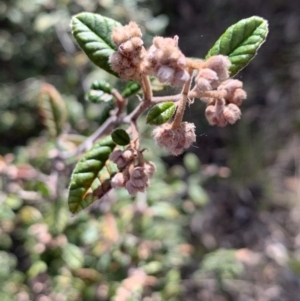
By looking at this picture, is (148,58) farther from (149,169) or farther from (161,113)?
(149,169)

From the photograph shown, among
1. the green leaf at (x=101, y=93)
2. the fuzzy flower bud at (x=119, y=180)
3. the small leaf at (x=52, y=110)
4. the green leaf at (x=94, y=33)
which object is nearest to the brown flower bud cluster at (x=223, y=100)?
the fuzzy flower bud at (x=119, y=180)

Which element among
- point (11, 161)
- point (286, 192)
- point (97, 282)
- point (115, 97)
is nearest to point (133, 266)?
point (97, 282)

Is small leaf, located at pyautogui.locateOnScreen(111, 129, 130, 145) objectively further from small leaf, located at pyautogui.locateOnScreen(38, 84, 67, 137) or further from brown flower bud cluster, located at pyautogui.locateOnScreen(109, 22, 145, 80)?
small leaf, located at pyautogui.locateOnScreen(38, 84, 67, 137)

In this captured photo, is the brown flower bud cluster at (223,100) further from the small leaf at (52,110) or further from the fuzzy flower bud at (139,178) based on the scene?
the small leaf at (52,110)

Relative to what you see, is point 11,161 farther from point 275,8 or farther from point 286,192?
point 275,8

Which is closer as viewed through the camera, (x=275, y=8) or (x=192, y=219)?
(x=192, y=219)

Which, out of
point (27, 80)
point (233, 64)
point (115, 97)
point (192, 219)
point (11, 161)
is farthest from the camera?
point (192, 219)

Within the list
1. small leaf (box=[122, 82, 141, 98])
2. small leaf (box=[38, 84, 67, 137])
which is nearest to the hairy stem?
small leaf (box=[122, 82, 141, 98])

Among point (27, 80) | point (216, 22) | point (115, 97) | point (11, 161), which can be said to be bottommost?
point (11, 161)
